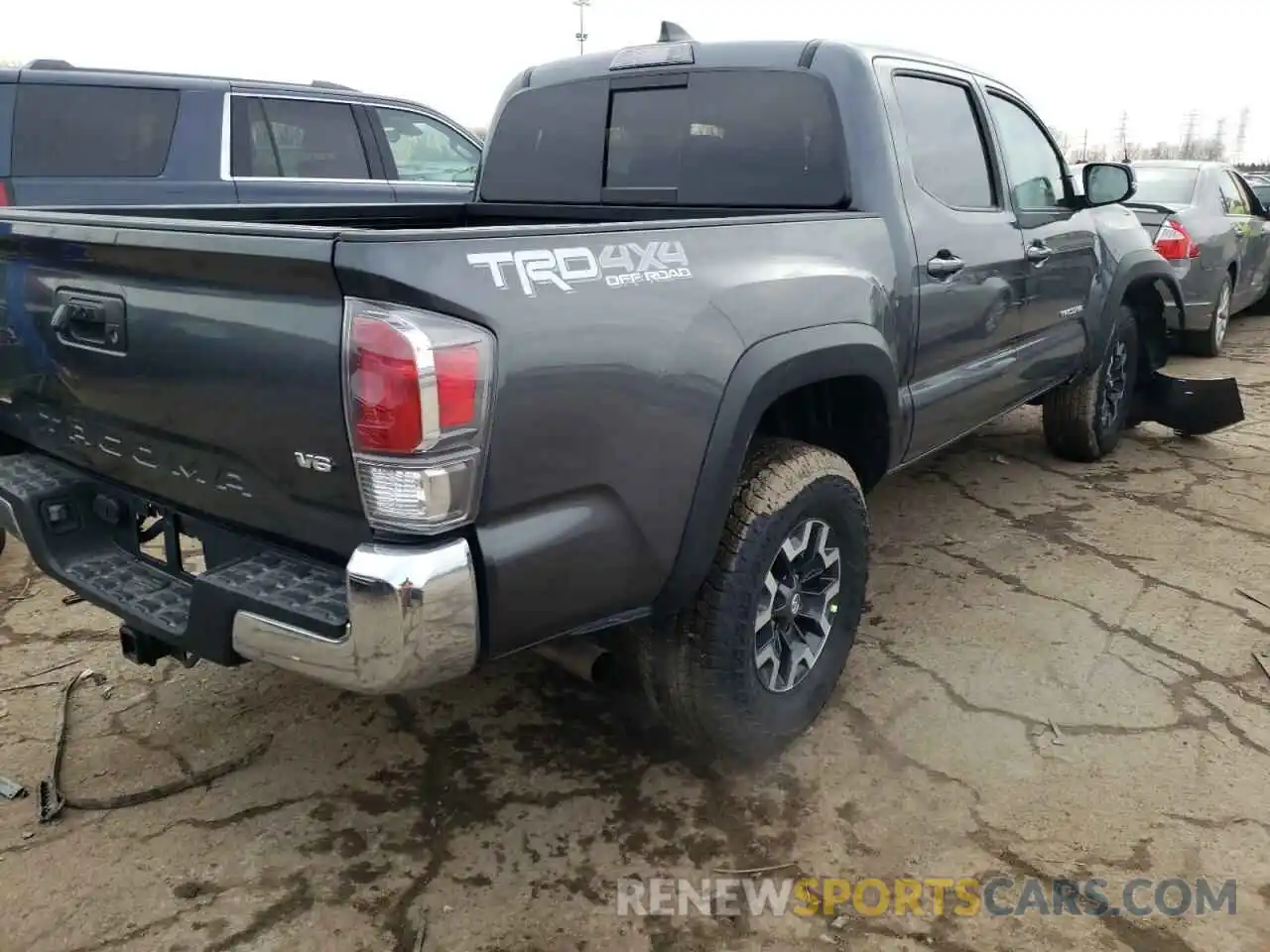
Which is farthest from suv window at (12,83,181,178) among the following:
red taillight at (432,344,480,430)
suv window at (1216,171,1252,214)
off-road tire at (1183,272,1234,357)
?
suv window at (1216,171,1252,214)

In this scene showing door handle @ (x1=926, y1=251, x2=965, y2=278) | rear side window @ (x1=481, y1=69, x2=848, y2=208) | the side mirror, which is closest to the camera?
rear side window @ (x1=481, y1=69, x2=848, y2=208)

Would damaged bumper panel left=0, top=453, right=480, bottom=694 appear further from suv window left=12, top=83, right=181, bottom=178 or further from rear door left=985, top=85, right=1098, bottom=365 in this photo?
suv window left=12, top=83, right=181, bottom=178

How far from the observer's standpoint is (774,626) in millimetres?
2617

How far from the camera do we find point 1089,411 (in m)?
4.92

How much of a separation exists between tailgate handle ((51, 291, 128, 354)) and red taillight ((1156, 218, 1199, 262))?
22.5 feet

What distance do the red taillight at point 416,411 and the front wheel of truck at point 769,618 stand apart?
804mm

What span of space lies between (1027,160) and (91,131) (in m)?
4.98

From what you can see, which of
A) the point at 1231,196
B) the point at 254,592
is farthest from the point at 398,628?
the point at 1231,196

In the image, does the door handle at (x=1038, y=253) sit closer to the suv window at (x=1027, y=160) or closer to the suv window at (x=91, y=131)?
the suv window at (x=1027, y=160)

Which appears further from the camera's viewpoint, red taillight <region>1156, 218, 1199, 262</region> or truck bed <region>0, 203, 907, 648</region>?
red taillight <region>1156, 218, 1199, 262</region>

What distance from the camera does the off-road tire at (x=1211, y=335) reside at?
25.4ft

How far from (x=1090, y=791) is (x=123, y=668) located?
113 inches

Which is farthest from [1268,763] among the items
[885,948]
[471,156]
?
[471,156]

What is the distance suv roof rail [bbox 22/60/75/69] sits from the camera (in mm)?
5465
